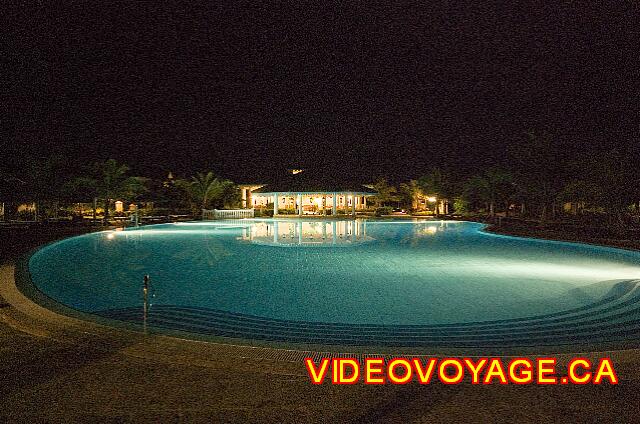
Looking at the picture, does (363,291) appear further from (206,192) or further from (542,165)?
(206,192)

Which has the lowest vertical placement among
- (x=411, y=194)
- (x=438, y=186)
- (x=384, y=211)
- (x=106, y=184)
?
(x=384, y=211)

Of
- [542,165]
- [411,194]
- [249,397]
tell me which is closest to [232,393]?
[249,397]

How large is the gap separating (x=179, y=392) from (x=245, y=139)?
60.4m

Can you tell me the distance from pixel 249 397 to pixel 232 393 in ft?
0.55

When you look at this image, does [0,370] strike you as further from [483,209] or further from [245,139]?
[245,139]

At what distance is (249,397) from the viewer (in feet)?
11.8

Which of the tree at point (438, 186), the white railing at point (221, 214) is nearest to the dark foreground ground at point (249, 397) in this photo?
the white railing at point (221, 214)

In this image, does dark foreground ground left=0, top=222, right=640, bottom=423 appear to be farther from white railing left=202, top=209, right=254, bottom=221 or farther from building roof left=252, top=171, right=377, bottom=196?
white railing left=202, top=209, right=254, bottom=221

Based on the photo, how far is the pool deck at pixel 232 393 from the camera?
3301 mm

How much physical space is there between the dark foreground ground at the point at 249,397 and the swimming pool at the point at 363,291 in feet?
7.14

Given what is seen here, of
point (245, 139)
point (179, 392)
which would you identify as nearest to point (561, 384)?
point (179, 392)

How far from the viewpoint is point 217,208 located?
42.7 meters

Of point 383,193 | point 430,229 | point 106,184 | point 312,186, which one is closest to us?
point 430,229

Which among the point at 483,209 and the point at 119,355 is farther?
the point at 483,209
